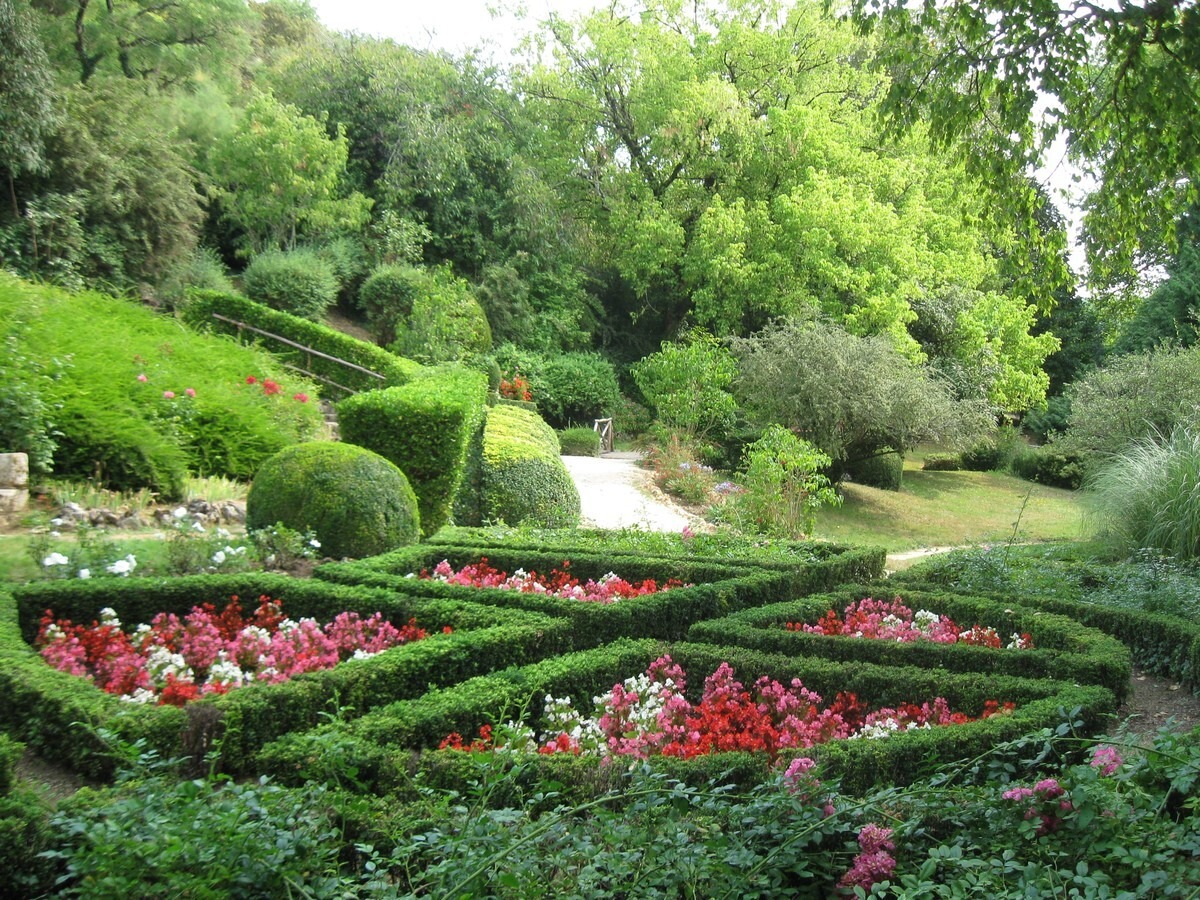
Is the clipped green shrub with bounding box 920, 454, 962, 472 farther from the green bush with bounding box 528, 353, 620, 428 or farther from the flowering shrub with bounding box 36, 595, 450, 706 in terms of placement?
the flowering shrub with bounding box 36, 595, 450, 706

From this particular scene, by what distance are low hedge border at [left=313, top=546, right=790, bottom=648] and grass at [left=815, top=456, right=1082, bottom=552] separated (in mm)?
7406

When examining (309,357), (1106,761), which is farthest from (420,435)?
(1106,761)

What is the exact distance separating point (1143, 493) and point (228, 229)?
63.4 ft

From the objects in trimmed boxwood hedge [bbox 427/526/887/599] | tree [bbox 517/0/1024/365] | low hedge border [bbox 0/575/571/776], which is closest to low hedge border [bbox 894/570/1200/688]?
trimmed boxwood hedge [bbox 427/526/887/599]

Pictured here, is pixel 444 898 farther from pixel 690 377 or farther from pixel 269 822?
pixel 690 377

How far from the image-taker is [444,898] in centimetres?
Result: 254

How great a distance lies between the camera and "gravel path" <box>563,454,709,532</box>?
44.5ft

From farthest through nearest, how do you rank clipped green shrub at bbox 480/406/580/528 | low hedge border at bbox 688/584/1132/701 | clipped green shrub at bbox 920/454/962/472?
1. clipped green shrub at bbox 920/454/962/472
2. clipped green shrub at bbox 480/406/580/528
3. low hedge border at bbox 688/584/1132/701

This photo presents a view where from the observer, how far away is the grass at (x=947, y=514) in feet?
53.1

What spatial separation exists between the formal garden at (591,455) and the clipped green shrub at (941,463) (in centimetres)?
20

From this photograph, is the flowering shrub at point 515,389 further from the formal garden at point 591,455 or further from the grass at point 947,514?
the grass at point 947,514

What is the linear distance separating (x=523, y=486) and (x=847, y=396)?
7.84 m

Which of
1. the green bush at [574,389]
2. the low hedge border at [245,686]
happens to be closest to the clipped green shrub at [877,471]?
the green bush at [574,389]

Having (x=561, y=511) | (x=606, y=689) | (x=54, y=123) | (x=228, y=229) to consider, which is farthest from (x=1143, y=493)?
→ (x=228, y=229)
